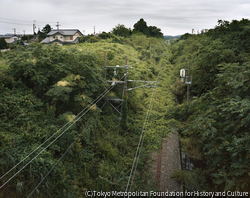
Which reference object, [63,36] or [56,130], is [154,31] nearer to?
[63,36]

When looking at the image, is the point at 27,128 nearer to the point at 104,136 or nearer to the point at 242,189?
the point at 104,136

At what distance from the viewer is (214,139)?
912 cm

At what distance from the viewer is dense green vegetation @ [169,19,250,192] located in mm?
7109

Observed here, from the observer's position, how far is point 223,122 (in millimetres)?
9141

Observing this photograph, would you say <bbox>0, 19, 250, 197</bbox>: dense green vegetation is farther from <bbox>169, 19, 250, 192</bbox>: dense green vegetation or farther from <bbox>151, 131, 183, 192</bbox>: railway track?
<bbox>151, 131, 183, 192</bbox>: railway track

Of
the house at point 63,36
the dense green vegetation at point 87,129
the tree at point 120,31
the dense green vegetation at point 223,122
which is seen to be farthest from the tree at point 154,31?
the dense green vegetation at point 87,129

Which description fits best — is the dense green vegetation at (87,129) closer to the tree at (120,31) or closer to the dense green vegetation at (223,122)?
the dense green vegetation at (223,122)

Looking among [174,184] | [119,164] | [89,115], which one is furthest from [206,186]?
[89,115]

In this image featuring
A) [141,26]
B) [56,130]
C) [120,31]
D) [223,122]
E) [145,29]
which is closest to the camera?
[223,122]

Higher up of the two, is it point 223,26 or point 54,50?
point 223,26


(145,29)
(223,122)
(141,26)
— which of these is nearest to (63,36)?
(141,26)

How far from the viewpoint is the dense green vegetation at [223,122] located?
7.11 metres

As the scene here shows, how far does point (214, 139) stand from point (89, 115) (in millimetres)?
7395

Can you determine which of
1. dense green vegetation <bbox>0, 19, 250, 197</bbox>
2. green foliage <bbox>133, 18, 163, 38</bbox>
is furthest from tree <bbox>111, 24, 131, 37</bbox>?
dense green vegetation <bbox>0, 19, 250, 197</bbox>
